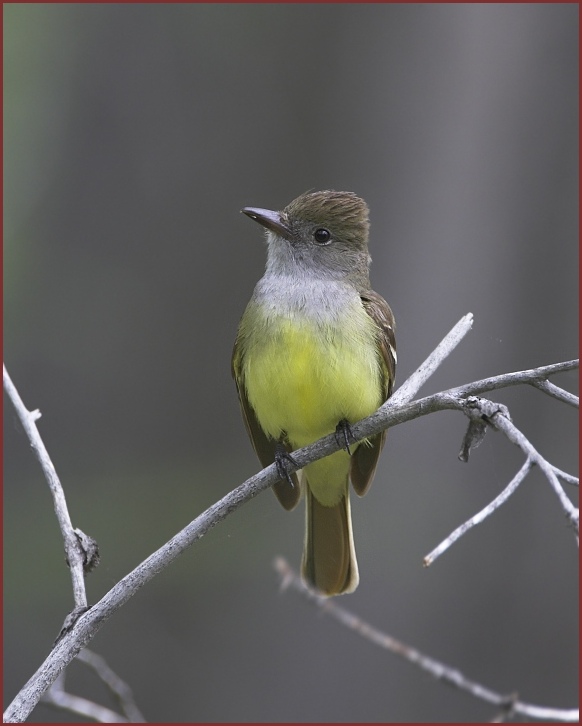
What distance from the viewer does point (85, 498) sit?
21.8 ft

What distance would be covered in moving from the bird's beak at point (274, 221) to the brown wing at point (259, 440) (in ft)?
1.46

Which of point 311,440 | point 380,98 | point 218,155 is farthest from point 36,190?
point 311,440

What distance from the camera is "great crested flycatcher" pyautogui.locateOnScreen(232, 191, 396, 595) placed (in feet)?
11.8

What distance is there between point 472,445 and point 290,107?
490 cm

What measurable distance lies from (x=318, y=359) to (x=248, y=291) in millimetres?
2337

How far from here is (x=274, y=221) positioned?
3.98m

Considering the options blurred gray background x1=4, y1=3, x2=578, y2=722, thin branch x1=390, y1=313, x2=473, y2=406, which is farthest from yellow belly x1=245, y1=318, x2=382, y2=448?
blurred gray background x1=4, y1=3, x2=578, y2=722

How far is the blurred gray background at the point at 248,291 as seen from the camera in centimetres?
616

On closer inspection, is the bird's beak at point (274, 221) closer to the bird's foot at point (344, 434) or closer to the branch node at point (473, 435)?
the bird's foot at point (344, 434)

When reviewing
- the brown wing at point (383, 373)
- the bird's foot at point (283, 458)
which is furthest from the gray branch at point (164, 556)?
the brown wing at point (383, 373)

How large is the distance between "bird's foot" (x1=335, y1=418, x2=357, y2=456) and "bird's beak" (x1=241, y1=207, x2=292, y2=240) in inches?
31.2

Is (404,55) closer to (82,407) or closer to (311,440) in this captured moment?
(82,407)

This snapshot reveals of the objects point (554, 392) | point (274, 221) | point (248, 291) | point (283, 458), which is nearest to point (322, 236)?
point (274, 221)

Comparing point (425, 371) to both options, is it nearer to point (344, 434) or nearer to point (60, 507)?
point (344, 434)
